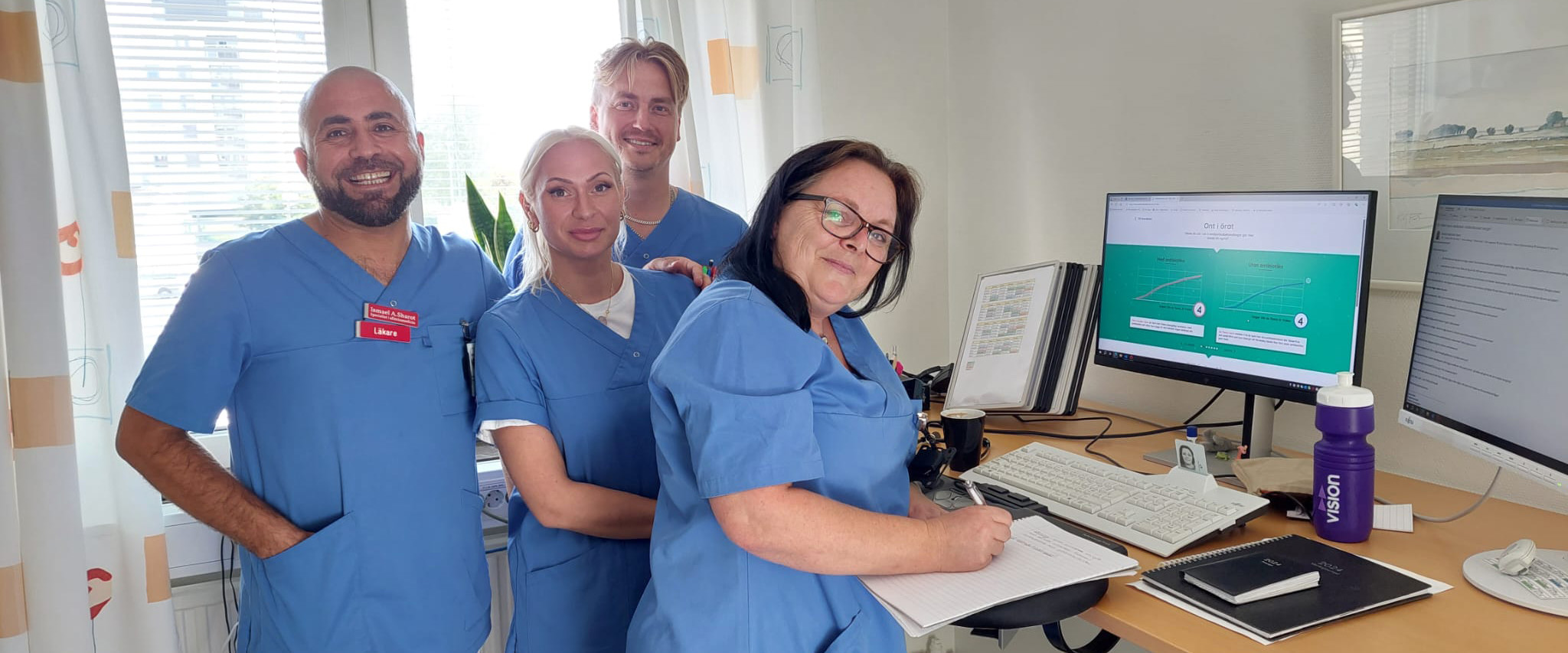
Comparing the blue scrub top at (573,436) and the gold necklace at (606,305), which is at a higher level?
the gold necklace at (606,305)

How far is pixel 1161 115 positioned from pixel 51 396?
224 centimetres

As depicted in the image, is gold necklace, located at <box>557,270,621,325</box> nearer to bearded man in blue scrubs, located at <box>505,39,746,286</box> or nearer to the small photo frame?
bearded man in blue scrubs, located at <box>505,39,746,286</box>

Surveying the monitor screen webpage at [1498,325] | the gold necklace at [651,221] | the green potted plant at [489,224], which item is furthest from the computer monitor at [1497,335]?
the green potted plant at [489,224]

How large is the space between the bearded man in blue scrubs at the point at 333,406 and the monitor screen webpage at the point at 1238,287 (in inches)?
51.2

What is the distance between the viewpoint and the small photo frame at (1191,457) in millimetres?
1504

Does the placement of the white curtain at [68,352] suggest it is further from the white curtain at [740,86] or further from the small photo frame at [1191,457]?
the small photo frame at [1191,457]

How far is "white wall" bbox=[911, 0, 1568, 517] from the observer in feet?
5.57

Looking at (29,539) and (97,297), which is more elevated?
(97,297)

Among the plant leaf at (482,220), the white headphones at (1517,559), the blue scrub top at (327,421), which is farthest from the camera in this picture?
the plant leaf at (482,220)

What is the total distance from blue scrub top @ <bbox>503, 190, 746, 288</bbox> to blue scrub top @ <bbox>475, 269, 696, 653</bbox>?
1.33ft

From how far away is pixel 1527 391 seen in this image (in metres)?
1.16

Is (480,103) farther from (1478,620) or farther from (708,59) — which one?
(1478,620)

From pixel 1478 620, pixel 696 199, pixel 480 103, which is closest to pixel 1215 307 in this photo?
pixel 1478 620

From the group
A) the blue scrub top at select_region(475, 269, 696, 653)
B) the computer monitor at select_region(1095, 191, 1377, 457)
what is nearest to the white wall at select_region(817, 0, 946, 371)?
the computer monitor at select_region(1095, 191, 1377, 457)
